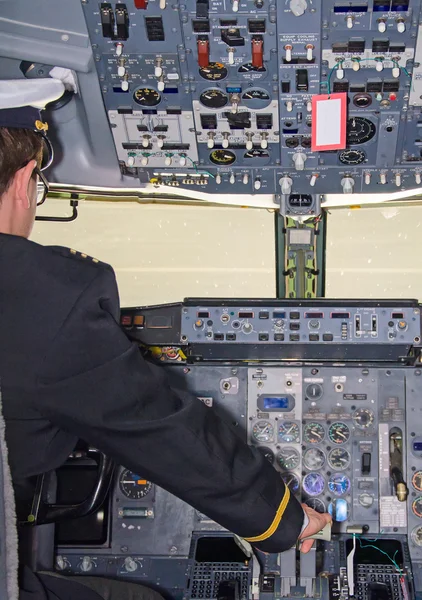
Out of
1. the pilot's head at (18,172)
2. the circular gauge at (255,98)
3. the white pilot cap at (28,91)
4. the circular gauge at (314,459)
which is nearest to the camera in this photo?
the pilot's head at (18,172)

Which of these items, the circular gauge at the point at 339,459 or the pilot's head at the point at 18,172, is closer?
the pilot's head at the point at 18,172

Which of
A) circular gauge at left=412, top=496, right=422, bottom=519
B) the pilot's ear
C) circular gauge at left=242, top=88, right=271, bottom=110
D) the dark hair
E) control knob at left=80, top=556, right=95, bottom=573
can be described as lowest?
control knob at left=80, top=556, right=95, bottom=573

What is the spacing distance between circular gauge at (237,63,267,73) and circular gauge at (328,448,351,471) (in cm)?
195

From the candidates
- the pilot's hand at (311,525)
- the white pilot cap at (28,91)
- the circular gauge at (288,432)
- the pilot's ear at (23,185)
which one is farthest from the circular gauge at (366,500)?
the pilot's ear at (23,185)

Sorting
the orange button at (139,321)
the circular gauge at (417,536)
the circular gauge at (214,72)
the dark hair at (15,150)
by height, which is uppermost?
the dark hair at (15,150)

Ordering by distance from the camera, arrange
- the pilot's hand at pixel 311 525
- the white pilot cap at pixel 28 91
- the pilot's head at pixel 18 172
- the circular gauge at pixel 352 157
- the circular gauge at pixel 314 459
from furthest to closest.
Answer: the circular gauge at pixel 314 459 < the circular gauge at pixel 352 157 < the white pilot cap at pixel 28 91 < the pilot's hand at pixel 311 525 < the pilot's head at pixel 18 172

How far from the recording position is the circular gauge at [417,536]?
3875mm

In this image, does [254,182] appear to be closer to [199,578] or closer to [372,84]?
[372,84]

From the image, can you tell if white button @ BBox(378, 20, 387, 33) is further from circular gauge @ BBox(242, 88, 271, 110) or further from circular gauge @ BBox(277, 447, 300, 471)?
circular gauge @ BBox(277, 447, 300, 471)

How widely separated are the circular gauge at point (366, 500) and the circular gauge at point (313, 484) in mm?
198

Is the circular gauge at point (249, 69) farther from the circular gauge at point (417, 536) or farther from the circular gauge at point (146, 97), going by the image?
the circular gauge at point (417, 536)

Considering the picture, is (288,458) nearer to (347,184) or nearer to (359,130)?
(347,184)

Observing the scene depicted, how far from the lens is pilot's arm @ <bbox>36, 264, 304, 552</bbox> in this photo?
160 cm

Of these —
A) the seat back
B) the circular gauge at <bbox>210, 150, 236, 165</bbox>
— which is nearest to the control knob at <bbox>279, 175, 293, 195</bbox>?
the circular gauge at <bbox>210, 150, 236, 165</bbox>
